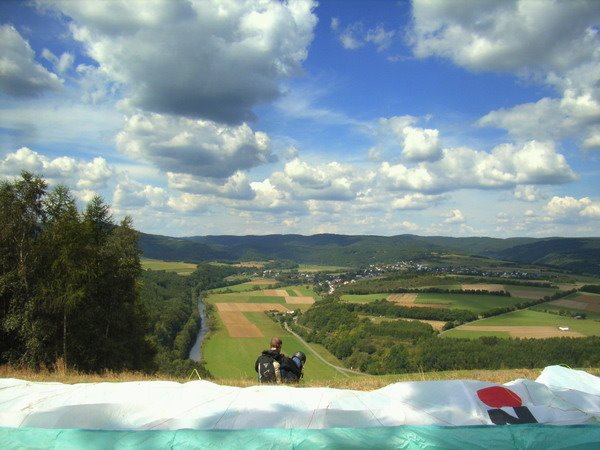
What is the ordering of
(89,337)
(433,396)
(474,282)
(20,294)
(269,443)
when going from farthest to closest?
(474,282)
(89,337)
(20,294)
(433,396)
(269,443)

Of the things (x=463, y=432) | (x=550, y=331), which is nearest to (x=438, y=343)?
(x=550, y=331)

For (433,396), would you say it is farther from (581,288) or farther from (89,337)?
(581,288)

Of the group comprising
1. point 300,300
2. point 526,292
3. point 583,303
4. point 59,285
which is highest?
point 59,285

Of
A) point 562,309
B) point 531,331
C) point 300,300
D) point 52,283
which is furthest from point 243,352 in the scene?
point 562,309

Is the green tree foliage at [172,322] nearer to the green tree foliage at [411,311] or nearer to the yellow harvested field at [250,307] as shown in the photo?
the yellow harvested field at [250,307]

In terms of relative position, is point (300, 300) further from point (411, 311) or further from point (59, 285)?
point (59, 285)

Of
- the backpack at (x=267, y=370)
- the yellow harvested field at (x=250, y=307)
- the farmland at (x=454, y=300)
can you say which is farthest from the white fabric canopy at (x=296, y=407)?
the yellow harvested field at (x=250, y=307)
